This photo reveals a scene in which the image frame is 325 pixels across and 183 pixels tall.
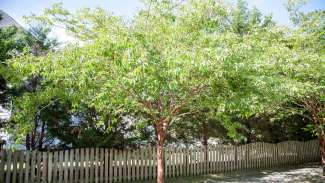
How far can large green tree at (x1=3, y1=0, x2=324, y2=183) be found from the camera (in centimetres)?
645

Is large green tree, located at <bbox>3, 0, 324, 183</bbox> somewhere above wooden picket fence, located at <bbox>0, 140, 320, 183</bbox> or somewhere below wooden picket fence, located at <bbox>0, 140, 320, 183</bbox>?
above

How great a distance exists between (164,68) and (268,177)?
819 cm

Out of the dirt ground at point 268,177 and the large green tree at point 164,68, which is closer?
the large green tree at point 164,68

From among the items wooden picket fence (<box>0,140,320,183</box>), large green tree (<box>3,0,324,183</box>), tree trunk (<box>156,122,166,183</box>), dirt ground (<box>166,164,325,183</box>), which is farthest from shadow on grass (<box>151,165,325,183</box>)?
large green tree (<box>3,0,324,183</box>)

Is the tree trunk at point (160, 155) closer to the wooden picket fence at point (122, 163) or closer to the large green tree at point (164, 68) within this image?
the large green tree at point (164, 68)

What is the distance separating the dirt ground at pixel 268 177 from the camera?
1169 centimetres

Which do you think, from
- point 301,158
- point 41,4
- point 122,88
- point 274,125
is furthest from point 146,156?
point 301,158

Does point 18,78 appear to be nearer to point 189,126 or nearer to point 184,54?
point 184,54

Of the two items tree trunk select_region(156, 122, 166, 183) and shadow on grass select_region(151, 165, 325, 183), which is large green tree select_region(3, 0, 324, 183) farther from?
shadow on grass select_region(151, 165, 325, 183)

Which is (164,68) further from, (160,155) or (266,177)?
(266,177)

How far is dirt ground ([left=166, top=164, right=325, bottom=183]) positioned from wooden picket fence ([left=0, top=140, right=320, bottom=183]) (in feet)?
2.26

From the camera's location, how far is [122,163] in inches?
438

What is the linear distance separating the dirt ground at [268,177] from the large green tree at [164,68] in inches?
127

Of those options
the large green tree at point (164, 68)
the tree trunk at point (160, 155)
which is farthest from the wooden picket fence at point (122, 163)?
the tree trunk at point (160, 155)
